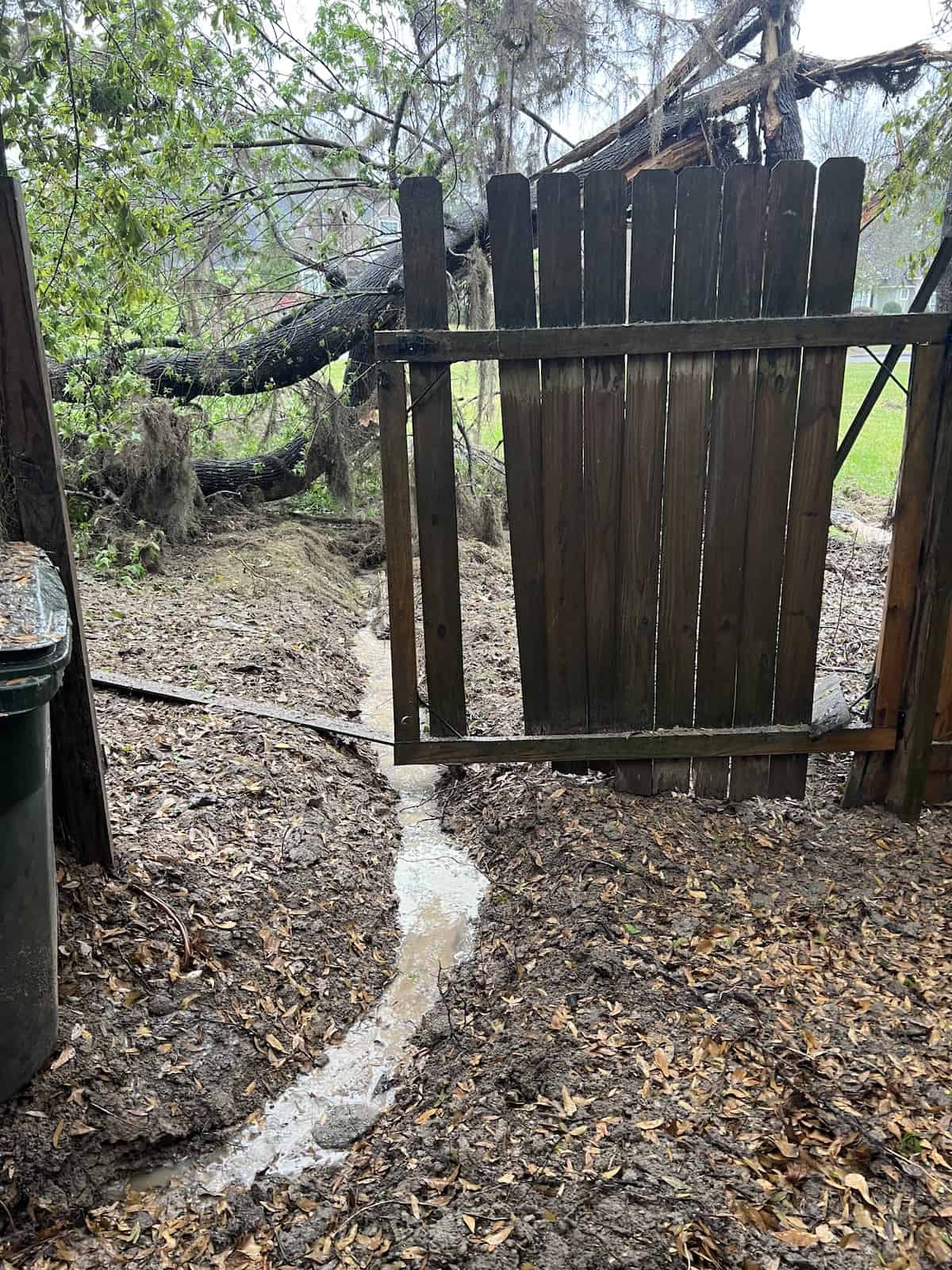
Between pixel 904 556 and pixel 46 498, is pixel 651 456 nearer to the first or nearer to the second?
pixel 904 556

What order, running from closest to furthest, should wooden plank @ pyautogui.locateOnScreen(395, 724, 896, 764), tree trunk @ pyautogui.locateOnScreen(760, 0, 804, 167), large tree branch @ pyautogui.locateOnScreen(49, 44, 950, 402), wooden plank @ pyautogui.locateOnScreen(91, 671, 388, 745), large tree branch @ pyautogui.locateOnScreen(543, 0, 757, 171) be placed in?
wooden plank @ pyautogui.locateOnScreen(395, 724, 896, 764) < wooden plank @ pyautogui.locateOnScreen(91, 671, 388, 745) < large tree branch @ pyautogui.locateOnScreen(543, 0, 757, 171) < tree trunk @ pyautogui.locateOnScreen(760, 0, 804, 167) < large tree branch @ pyautogui.locateOnScreen(49, 44, 950, 402)

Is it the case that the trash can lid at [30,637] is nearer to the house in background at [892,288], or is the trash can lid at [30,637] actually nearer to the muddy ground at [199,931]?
the muddy ground at [199,931]

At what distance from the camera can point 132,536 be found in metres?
7.01

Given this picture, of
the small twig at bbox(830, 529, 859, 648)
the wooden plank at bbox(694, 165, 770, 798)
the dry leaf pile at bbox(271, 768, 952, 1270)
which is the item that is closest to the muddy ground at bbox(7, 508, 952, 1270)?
the dry leaf pile at bbox(271, 768, 952, 1270)

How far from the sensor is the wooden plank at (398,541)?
10.3ft

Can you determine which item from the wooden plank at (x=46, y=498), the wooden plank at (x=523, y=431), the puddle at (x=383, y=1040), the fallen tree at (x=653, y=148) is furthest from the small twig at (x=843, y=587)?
the wooden plank at (x=46, y=498)

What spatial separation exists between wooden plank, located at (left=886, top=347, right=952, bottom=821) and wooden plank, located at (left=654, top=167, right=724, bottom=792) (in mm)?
867

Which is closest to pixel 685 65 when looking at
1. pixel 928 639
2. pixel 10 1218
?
pixel 928 639

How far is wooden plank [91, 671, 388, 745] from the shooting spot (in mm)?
4527

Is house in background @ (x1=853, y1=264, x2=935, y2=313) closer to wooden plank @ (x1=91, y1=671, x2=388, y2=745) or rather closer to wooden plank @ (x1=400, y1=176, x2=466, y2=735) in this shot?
wooden plank @ (x1=400, y1=176, x2=466, y2=735)

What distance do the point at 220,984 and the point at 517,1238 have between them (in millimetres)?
1363

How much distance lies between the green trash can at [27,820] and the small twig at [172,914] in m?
0.53

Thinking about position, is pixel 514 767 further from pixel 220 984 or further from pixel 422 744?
pixel 220 984

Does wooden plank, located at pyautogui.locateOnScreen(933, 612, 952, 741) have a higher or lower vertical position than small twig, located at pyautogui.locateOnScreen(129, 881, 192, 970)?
higher
